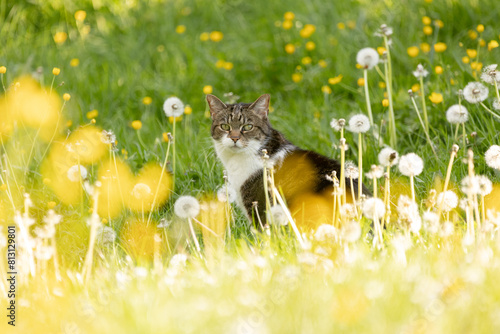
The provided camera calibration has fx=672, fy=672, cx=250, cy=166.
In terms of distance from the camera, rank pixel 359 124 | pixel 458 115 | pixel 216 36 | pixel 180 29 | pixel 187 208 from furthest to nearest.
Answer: pixel 180 29 < pixel 216 36 < pixel 458 115 < pixel 359 124 < pixel 187 208

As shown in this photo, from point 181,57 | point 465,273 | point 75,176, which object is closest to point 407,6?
point 181,57

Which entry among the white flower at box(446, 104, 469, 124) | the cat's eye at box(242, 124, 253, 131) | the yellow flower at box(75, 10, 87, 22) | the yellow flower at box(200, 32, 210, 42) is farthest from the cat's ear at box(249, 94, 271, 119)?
the yellow flower at box(75, 10, 87, 22)

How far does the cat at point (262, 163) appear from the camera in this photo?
362 centimetres

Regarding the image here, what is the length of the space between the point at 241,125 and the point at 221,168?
0.40 m

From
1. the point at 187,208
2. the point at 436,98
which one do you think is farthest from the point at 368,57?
the point at 187,208

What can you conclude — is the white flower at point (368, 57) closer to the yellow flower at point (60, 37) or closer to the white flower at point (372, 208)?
the white flower at point (372, 208)

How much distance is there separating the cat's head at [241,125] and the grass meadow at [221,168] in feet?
1.06

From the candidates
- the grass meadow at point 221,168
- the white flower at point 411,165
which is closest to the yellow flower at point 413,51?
the grass meadow at point 221,168

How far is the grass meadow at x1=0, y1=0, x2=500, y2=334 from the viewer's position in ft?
7.60

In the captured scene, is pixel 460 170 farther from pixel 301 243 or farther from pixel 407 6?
pixel 407 6

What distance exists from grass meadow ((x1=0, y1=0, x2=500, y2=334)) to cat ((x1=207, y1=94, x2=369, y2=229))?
178mm

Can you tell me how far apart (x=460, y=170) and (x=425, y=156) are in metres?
0.38

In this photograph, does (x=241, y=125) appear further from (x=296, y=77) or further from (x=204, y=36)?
(x=204, y=36)

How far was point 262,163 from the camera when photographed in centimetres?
385
